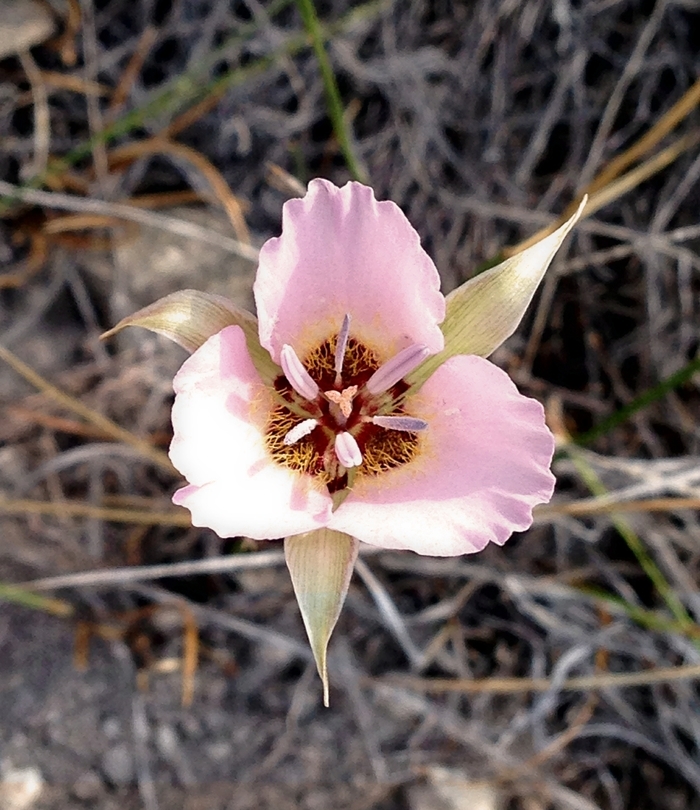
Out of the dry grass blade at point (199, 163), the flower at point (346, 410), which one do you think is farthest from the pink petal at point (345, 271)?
the dry grass blade at point (199, 163)

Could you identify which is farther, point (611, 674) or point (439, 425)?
point (611, 674)

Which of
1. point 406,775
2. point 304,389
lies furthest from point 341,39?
point 406,775

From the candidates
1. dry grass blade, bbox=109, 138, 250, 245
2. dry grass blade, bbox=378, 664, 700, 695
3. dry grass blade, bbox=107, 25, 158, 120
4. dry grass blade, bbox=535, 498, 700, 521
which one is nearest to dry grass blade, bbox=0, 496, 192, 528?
dry grass blade, bbox=378, 664, 700, 695

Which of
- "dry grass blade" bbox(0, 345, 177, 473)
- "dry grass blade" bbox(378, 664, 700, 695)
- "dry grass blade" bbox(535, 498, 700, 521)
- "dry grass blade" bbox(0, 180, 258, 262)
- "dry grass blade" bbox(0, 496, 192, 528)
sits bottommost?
"dry grass blade" bbox(378, 664, 700, 695)

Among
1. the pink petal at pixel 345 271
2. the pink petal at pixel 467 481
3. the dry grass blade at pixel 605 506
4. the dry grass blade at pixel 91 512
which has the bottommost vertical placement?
the dry grass blade at pixel 91 512

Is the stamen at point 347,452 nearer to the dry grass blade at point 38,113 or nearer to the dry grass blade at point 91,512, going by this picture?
the dry grass blade at point 91,512

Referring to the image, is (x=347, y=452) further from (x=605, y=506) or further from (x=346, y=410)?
(x=605, y=506)

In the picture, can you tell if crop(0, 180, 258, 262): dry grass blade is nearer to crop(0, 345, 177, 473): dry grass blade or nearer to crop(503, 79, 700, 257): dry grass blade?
crop(0, 345, 177, 473): dry grass blade

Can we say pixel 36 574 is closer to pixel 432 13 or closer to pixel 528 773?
pixel 528 773
